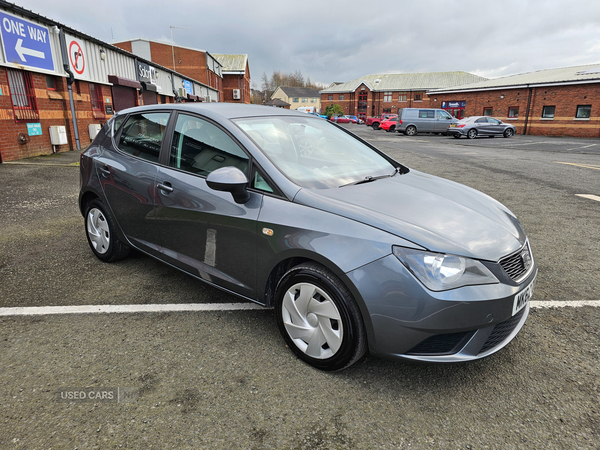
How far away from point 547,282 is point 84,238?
510cm

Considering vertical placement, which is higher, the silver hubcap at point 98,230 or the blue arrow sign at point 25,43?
the blue arrow sign at point 25,43

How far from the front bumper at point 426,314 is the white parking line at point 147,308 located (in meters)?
1.24

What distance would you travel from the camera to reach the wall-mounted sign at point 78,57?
13.6 metres

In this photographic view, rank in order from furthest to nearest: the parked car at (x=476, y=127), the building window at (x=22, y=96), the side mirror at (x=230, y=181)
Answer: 1. the parked car at (x=476, y=127)
2. the building window at (x=22, y=96)
3. the side mirror at (x=230, y=181)

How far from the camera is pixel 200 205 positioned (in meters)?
2.79

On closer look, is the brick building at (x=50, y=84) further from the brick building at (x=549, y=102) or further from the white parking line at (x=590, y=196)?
the brick building at (x=549, y=102)

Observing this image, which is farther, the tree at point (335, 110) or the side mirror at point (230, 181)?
the tree at point (335, 110)

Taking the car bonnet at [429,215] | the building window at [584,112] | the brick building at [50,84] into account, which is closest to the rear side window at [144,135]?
the car bonnet at [429,215]

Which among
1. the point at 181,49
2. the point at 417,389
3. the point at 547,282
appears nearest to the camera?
the point at 417,389

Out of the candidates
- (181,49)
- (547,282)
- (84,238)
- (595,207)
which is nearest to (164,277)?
(84,238)

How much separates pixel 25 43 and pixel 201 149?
468 inches

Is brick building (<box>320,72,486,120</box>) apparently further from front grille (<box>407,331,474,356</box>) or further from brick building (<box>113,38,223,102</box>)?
front grille (<box>407,331,474,356</box>)

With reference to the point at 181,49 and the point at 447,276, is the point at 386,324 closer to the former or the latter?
the point at 447,276

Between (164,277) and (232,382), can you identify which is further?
(164,277)
